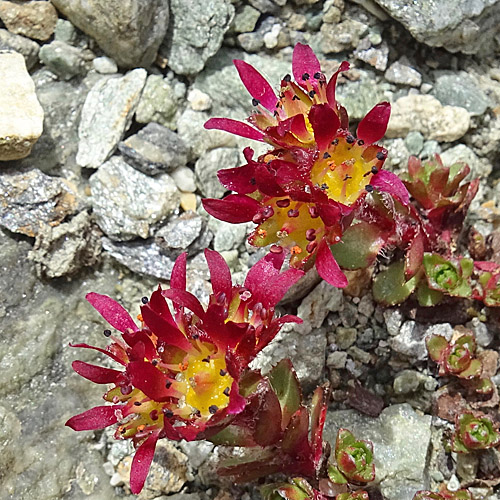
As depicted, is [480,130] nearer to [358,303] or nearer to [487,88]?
[487,88]

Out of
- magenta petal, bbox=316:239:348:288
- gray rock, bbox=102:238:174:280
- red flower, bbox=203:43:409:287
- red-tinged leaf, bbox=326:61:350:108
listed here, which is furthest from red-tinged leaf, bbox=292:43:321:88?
gray rock, bbox=102:238:174:280

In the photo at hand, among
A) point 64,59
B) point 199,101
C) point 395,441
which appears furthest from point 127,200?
point 395,441

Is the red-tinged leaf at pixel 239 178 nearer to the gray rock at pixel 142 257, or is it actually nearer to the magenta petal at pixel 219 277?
the magenta petal at pixel 219 277

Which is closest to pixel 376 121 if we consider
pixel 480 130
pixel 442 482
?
pixel 480 130

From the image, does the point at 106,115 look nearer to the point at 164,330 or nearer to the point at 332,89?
the point at 332,89

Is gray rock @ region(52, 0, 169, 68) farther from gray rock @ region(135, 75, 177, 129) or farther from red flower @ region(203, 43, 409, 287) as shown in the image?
red flower @ region(203, 43, 409, 287)
